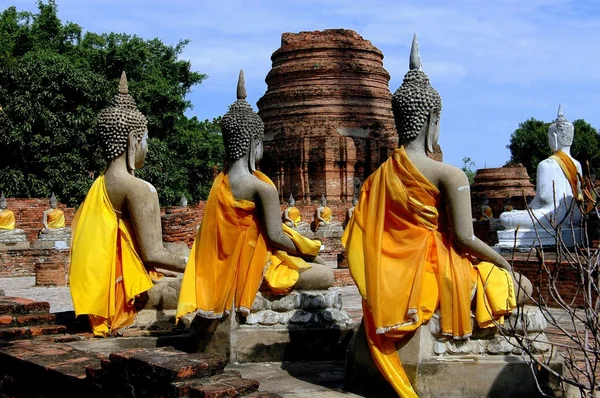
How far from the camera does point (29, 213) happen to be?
843 inches

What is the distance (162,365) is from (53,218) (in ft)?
58.7

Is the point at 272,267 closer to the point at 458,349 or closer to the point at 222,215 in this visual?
the point at 222,215

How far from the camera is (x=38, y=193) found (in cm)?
2392

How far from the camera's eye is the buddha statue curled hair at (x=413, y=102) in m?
3.79

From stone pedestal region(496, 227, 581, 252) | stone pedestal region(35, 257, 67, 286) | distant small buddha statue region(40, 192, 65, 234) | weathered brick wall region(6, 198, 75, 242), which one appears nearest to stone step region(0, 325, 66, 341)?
stone pedestal region(496, 227, 581, 252)

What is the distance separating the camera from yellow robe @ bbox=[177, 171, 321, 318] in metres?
4.36

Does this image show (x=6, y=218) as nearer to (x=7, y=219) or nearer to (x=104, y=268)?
(x=7, y=219)

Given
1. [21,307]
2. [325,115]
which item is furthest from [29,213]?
[21,307]

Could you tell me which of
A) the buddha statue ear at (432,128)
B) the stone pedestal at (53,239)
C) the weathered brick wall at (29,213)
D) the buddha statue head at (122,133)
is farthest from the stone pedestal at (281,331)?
the weathered brick wall at (29,213)

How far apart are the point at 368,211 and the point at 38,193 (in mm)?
21862

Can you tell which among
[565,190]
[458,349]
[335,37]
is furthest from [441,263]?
[335,37]

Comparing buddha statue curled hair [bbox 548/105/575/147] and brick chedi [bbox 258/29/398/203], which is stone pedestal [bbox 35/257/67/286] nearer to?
buddha statue curled hair [bbox 548/105/575/147]

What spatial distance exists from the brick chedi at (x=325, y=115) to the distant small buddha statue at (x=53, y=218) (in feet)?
41.2

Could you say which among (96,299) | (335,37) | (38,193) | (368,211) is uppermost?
(335,37)
